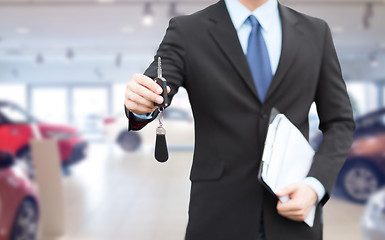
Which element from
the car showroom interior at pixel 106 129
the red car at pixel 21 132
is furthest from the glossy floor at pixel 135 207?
the red car at pixel 21 132

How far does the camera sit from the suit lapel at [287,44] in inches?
27.2

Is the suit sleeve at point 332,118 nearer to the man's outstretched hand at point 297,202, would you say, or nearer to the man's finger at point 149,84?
the man's outstretched hand at point 297,202

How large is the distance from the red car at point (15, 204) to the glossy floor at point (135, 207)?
75cm

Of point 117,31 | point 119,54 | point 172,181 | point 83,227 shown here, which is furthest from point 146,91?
point 119,54

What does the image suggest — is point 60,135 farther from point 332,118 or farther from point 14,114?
point 332,118

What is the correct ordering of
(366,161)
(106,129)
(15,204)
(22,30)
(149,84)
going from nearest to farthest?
(149,84) < (15,204) < (366,161) < (22,30) < (106,129)

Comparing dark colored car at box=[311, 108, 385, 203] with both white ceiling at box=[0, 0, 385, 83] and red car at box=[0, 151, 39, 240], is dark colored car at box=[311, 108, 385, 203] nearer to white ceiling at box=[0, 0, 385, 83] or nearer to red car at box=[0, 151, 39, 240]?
white ceiling at box=[0, 0, 385, 83]

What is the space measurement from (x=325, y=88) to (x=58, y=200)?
2999mm

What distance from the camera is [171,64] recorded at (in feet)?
2.37

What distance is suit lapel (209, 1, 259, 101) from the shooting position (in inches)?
27.2

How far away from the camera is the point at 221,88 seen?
694 millimetres

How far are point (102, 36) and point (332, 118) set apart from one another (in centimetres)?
891

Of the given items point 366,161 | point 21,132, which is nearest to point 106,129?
point 21,132

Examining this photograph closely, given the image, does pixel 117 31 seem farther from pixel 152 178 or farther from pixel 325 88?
pixel 325 88
